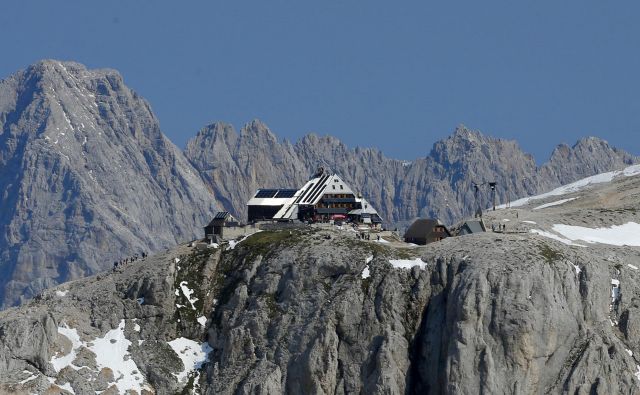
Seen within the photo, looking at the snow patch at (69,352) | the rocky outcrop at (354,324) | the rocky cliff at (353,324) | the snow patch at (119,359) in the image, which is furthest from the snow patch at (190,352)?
the snow patch at (69,352)

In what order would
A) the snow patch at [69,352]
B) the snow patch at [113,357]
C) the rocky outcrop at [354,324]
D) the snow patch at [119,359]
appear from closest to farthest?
the rocky outcrop at [354,324] < the snow patch at [69,352] < the snow patch at [113,357] < the snow patch at [119,359]

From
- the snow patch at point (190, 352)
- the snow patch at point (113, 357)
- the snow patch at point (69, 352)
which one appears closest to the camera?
the snow patch at point (69, 352)

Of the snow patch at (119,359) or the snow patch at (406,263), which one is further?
the snow patch at (406,263)

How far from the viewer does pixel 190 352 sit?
622 ft

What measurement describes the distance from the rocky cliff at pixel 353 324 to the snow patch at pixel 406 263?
0.38 ft

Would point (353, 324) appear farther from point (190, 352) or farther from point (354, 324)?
point (190, 352)

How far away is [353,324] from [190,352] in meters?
20.4

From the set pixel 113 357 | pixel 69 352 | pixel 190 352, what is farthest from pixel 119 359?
pixel 190 352

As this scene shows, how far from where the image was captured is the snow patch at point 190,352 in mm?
187812

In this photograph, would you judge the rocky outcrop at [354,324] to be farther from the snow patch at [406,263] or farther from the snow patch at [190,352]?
the snow patch at [190,352]

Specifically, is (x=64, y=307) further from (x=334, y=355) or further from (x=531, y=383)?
(x=531, y=383)

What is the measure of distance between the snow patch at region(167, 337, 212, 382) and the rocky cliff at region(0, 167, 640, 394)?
0.19 metres

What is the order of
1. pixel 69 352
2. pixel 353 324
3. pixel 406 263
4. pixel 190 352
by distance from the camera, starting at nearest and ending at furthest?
pixel 353 324 < pixel 69 352 < pixel 406 263 < pixel 190 352

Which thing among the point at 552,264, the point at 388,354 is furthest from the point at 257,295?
the point at 552,264
